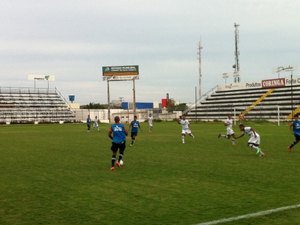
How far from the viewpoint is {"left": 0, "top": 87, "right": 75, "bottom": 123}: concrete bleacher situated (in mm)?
84150

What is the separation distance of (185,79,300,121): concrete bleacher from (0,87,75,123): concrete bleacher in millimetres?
28637

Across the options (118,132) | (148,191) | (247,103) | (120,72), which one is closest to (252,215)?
(148,191)

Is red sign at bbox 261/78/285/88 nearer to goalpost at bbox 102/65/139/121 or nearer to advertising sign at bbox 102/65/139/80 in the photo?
goalpost at bbox 102/65/139/121

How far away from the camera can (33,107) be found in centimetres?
9062

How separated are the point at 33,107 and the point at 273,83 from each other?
51.4 metres

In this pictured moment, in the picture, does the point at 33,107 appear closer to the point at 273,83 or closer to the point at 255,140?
the point at 273,83

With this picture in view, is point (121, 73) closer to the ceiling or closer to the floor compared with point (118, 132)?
closer to the ceiling

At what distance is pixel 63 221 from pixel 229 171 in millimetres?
7120

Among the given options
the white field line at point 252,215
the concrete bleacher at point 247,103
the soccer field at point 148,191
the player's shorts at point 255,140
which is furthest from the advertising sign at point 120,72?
the white field line at point 252,215

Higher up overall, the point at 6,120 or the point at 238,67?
the point at 238,67

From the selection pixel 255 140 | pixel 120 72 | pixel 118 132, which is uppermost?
pixel 120 72

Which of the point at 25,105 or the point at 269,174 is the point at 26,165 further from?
the point at 25,105

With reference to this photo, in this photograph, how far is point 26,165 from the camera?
15227 mm

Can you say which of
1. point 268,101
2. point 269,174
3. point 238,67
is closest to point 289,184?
point 269,174
